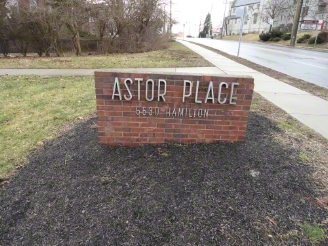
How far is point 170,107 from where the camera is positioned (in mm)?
3287

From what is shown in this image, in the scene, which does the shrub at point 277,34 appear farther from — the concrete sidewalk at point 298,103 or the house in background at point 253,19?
the concrete sidewalk at point 298,103

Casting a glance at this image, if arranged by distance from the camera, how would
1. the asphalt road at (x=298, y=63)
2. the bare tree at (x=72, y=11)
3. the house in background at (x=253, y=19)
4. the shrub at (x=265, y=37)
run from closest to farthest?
the asphalt road at (x=298, y=63) < the bare tree at (x=72, y=11) < the shrub at (x=265, y=37) < the house in background at (x=253, y=19)

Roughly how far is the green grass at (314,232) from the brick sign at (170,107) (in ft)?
4.99

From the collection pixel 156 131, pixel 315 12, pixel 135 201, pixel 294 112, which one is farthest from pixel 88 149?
pixel 315 12

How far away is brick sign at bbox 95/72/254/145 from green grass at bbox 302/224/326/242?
4.99 feet

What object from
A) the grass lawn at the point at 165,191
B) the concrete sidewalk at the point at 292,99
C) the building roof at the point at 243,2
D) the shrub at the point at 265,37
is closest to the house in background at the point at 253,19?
the building roof at the point at 243,2

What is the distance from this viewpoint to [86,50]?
19.4 m

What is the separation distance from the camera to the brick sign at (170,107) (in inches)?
125

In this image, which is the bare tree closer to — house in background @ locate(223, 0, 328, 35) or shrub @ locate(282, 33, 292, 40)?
house in background @ locate(223, 0, 328, 35)

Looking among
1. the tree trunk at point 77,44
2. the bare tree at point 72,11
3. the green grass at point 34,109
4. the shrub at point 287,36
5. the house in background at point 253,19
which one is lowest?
the green grass at point 34,109

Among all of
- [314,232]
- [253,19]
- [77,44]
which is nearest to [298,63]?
[77,44]

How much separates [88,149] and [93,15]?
602 inches

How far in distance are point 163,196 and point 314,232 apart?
1.32 m

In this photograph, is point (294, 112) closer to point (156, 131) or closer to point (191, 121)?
point (191, 121)
